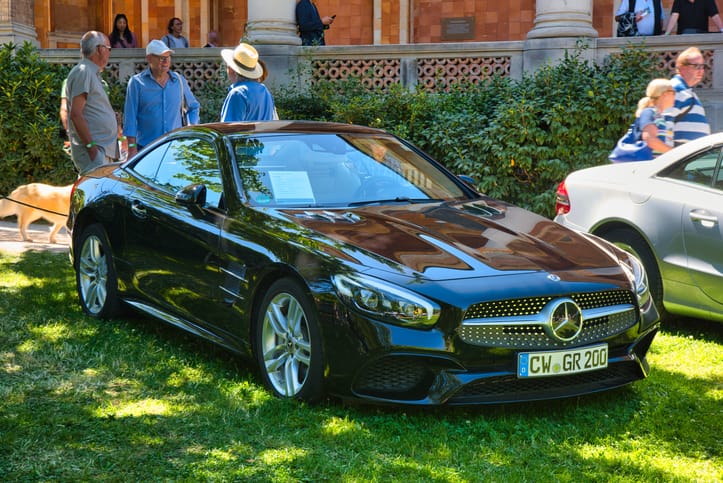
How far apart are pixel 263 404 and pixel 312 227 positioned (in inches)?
38.8

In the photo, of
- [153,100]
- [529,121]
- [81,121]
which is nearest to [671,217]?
[153,100]

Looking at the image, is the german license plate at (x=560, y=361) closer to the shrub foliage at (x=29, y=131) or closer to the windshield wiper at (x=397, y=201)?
the windshield wiper at (x=397, y=201)

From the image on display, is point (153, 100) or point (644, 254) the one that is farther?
point (153, 100)

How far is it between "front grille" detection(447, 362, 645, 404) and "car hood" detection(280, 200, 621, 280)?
1.73ft

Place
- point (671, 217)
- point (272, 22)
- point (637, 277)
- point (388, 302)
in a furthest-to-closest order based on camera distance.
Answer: point (272, 22)
point (671, 217)
point (637, 277)
point (388, 302)

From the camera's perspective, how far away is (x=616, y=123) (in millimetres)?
12766

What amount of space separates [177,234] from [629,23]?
10.6 meters

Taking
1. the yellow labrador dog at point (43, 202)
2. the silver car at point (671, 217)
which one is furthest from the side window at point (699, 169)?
the yellow labrador dog at point (43, 202)

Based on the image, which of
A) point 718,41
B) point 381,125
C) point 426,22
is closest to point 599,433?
point 381,125

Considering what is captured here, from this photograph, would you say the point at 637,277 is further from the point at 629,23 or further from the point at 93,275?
the point at 629,23

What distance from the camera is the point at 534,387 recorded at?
5.10 m

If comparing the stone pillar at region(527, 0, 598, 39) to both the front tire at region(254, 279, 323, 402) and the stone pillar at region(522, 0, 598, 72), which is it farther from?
the front tire at region(254, 279, 323, 402)

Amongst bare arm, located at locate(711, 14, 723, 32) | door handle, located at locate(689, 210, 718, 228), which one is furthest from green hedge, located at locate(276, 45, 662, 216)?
door handle, located at locate(689, 210, 718, 228)

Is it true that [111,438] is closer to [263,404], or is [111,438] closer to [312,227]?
[263,404]
